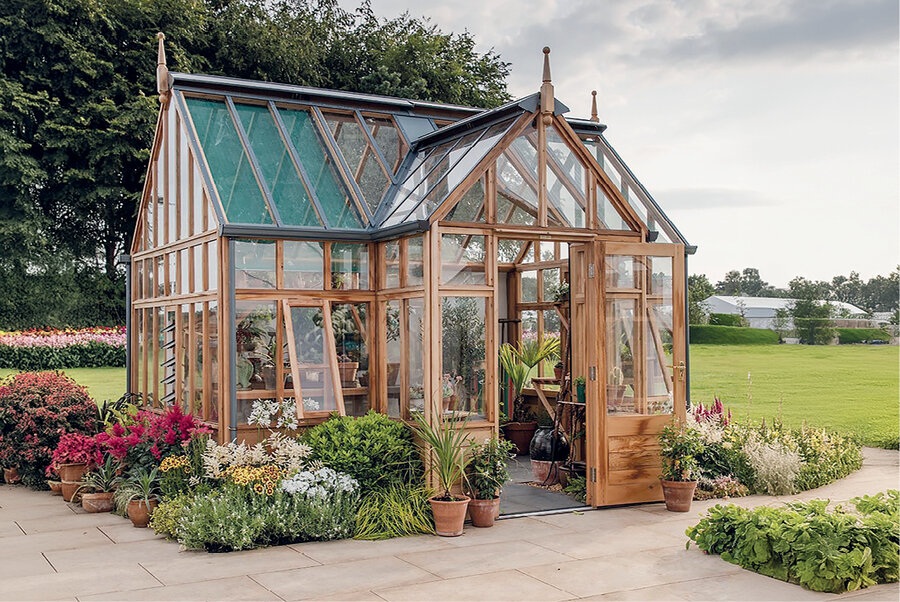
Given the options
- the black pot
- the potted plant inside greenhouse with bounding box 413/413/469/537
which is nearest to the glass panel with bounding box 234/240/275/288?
the potted plant inside greenhouse with bounding box 413/413/469/537

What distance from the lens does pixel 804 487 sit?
31.9 ft

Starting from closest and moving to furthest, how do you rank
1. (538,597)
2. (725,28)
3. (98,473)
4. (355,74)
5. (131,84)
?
(538,597) < (725,28) < (98,473) < (131,84) < (355,74)

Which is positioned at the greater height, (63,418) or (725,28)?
(725,28)

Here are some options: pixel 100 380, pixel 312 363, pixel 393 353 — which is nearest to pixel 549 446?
pixel 393 353

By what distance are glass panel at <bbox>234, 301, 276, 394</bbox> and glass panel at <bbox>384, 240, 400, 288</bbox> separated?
1.20 m

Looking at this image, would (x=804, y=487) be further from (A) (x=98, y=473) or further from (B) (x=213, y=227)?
(A) (x=98, y=473)

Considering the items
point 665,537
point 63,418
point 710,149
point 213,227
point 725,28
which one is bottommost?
point 665,537

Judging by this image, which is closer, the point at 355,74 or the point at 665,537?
the point at 665,537

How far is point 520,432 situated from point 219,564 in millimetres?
5834

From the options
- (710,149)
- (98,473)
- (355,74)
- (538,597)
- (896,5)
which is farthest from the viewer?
(355,74)

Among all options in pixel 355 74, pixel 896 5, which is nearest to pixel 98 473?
pixel 896 5

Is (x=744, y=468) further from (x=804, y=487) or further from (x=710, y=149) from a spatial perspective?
(x=710, y=149)

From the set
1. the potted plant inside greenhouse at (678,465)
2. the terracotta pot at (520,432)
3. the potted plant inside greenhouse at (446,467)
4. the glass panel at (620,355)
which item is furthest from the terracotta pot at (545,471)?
the potted plant inside greenhouse at (446,467)

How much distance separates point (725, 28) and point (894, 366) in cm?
1923
